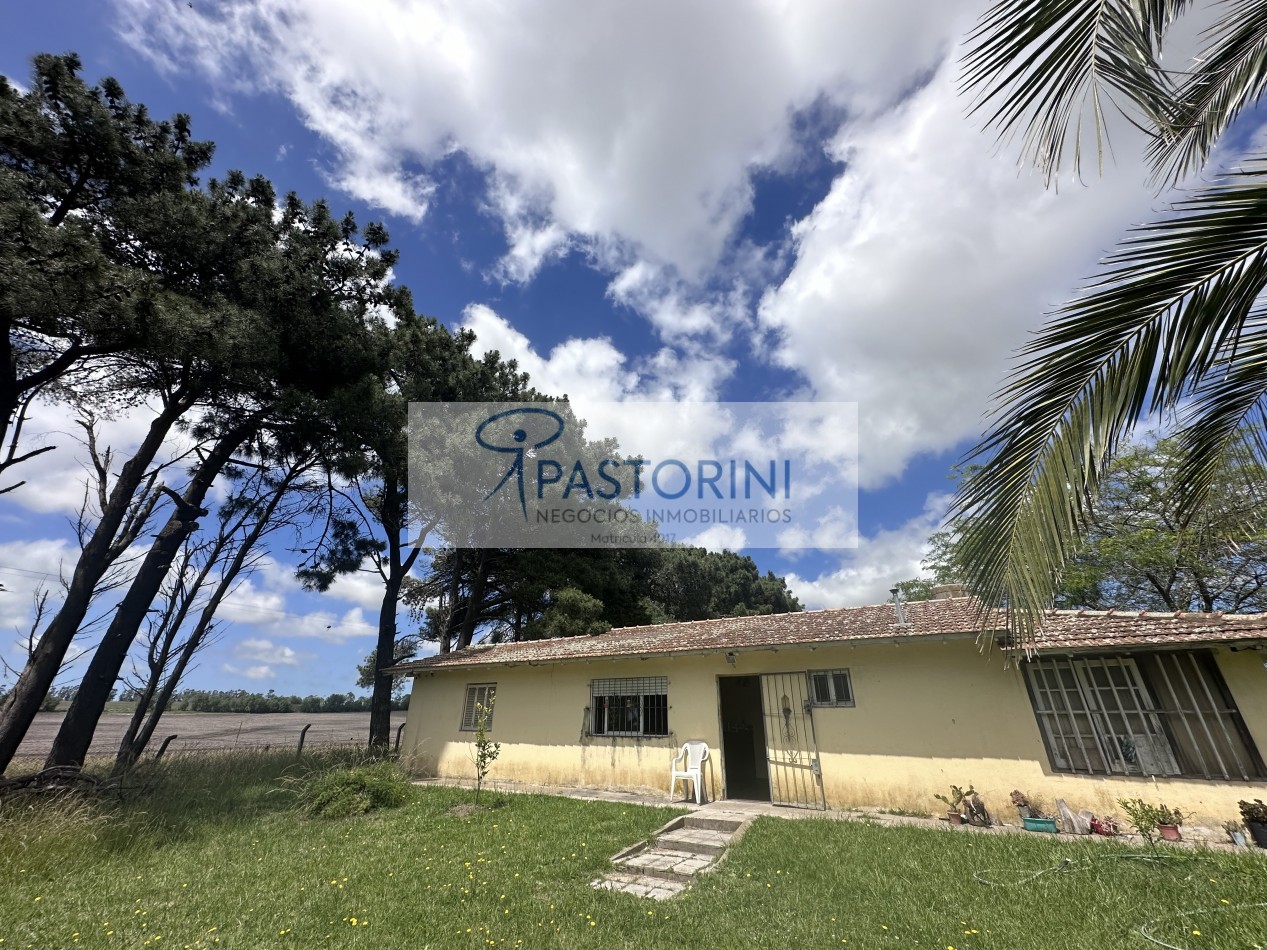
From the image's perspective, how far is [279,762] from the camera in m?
12.1

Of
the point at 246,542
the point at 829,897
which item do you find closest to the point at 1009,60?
Result: the point at 829,897

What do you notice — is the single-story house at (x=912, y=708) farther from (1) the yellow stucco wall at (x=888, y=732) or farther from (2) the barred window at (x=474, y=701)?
(2) the barred window at (x=474, y=701)

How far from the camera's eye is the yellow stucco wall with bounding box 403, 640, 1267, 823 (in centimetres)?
643

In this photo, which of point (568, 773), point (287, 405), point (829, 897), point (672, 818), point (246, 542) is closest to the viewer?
point (829, 897)

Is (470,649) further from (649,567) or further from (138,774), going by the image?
(649,567)

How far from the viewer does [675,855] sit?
19.1ft

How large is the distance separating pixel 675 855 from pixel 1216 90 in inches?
309

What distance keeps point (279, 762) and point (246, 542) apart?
6.05 meters

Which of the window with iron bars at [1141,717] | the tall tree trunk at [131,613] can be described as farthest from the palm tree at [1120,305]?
the tall tree trunk at [131,613]

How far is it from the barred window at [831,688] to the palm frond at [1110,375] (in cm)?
626

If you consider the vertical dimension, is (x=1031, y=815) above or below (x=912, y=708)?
below

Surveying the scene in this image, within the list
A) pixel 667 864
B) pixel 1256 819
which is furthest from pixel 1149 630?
pixel 667 864

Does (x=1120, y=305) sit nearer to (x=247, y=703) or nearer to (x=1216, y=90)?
(x=1216, y=90)

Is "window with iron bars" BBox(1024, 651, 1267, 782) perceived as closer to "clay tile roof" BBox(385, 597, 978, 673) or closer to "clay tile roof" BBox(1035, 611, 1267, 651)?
"clay tile roof" BBox(1035, 611, 1267, 651)
